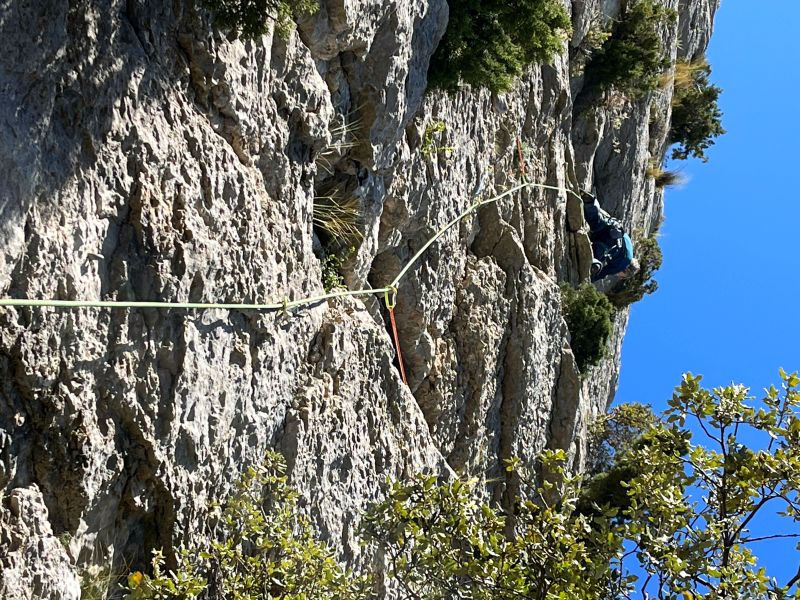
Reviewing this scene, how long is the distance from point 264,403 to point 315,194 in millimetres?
2247

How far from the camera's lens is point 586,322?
13961mm

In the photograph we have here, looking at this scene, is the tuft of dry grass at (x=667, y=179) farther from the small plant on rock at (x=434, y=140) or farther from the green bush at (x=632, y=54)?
the small plant on rock at (x=434, y=140)

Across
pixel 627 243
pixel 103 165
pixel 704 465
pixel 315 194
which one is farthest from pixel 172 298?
pixel 627 243

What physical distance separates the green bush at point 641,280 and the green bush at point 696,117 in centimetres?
416

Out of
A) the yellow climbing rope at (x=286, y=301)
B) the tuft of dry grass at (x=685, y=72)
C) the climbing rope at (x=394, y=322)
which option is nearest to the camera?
the yellow climbing rope at (x=286, y=301)

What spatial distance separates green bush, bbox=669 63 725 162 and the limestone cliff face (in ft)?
36.4

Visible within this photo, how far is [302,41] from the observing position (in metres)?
7.69

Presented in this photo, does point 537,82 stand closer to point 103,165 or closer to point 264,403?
point 264,403

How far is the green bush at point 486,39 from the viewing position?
31.9 ft

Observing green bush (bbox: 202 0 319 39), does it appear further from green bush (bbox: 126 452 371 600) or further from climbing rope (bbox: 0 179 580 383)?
green bush (bbox: 126 452 371 600)

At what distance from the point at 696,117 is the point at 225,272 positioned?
18154 mm

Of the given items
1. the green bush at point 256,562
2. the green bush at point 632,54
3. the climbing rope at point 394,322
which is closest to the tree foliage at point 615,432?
the green bush at point 632,54

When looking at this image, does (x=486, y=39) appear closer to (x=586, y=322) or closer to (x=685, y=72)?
(x=586, y=322)

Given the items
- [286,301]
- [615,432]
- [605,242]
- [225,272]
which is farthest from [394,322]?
[615,432]
